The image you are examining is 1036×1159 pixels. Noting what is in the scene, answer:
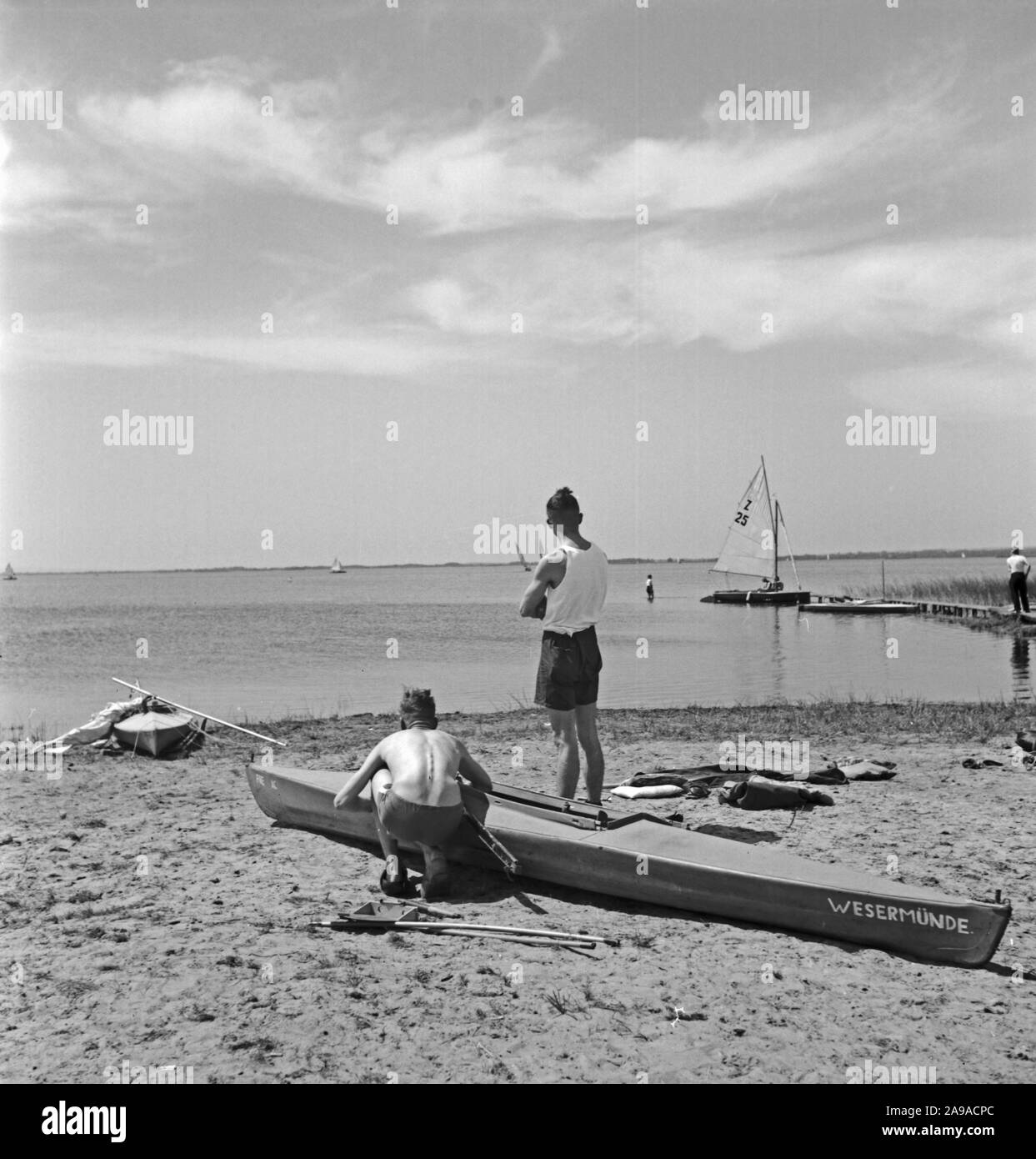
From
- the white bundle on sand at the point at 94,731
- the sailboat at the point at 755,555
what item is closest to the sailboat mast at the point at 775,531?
the sailboat at the point at 755,555

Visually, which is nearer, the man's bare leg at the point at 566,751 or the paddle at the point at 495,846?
the paddle at the point at 495,846

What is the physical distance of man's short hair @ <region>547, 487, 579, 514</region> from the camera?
6648mm

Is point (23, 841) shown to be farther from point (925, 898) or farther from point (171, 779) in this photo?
point (925, 898)

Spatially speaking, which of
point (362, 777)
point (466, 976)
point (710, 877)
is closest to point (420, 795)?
point (362, 777)

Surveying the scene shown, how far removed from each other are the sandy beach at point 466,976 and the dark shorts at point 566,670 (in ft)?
3.97

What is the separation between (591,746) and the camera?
22.2 ft

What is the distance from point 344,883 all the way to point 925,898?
3.31m

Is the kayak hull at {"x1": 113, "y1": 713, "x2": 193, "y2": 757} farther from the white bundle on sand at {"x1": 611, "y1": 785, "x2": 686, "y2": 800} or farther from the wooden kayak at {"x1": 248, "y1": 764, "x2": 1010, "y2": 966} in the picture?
the white bundle on sand at {"x1": 611, "y1": 785, "x2": 686, "y2": 800}

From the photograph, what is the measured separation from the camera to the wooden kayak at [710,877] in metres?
4.68

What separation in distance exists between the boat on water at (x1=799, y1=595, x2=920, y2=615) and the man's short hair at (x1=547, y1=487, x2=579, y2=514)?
131 ft

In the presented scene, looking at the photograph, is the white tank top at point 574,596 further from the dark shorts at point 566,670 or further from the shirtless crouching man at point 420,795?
the shirtless crouching man at point 420,795

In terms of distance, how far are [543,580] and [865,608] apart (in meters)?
41.1
